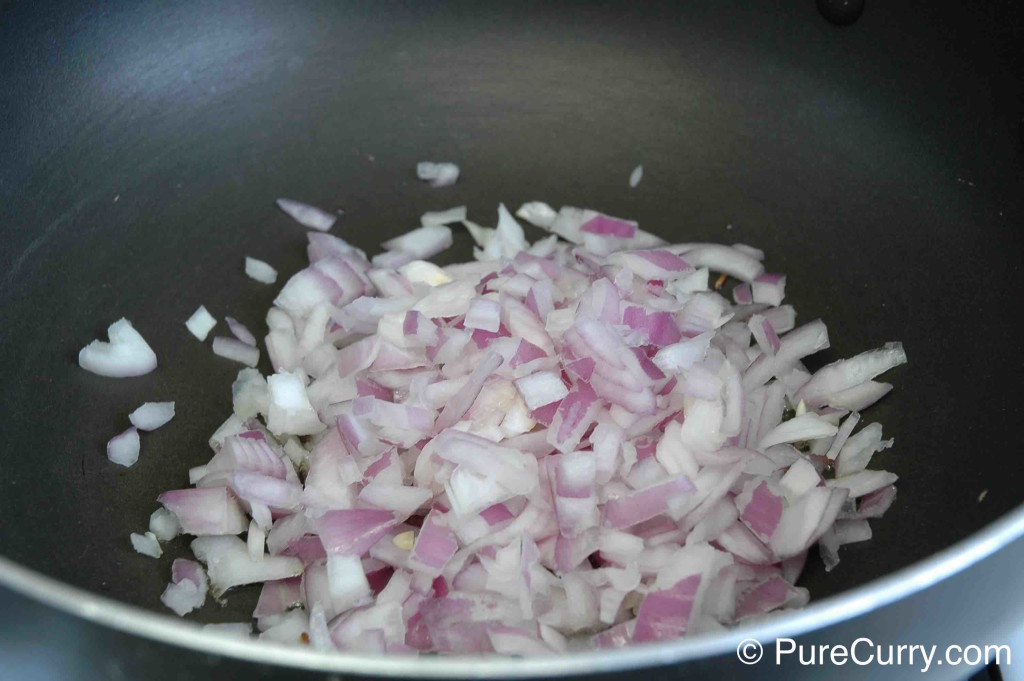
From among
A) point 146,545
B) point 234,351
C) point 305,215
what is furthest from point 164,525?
point 305,215

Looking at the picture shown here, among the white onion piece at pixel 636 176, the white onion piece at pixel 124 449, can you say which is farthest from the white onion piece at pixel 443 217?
the white onion piece at pixel 124 449

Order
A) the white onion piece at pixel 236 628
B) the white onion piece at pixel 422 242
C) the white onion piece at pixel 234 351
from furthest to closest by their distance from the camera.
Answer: the white onion piece at pixel 422 242
the white onion piece at pixel 234 351
the white onion piece at pixel 236 628

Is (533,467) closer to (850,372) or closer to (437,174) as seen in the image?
(850,372)

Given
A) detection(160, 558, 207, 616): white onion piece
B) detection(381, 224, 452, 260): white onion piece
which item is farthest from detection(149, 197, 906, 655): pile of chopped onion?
detection(381, 224, 452, 260): white onion piece

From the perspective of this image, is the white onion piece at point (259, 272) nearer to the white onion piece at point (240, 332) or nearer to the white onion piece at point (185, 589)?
the white onion piece at point (240, 332)

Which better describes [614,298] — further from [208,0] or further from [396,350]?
[208,0]

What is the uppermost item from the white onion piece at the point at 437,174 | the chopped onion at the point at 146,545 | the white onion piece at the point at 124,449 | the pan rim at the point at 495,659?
the pan rim at the point at 495,659

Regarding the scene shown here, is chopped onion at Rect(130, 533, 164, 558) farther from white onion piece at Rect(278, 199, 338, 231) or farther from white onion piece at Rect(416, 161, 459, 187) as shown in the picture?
white onion piece at Rect(416, 161, 459, 187)
